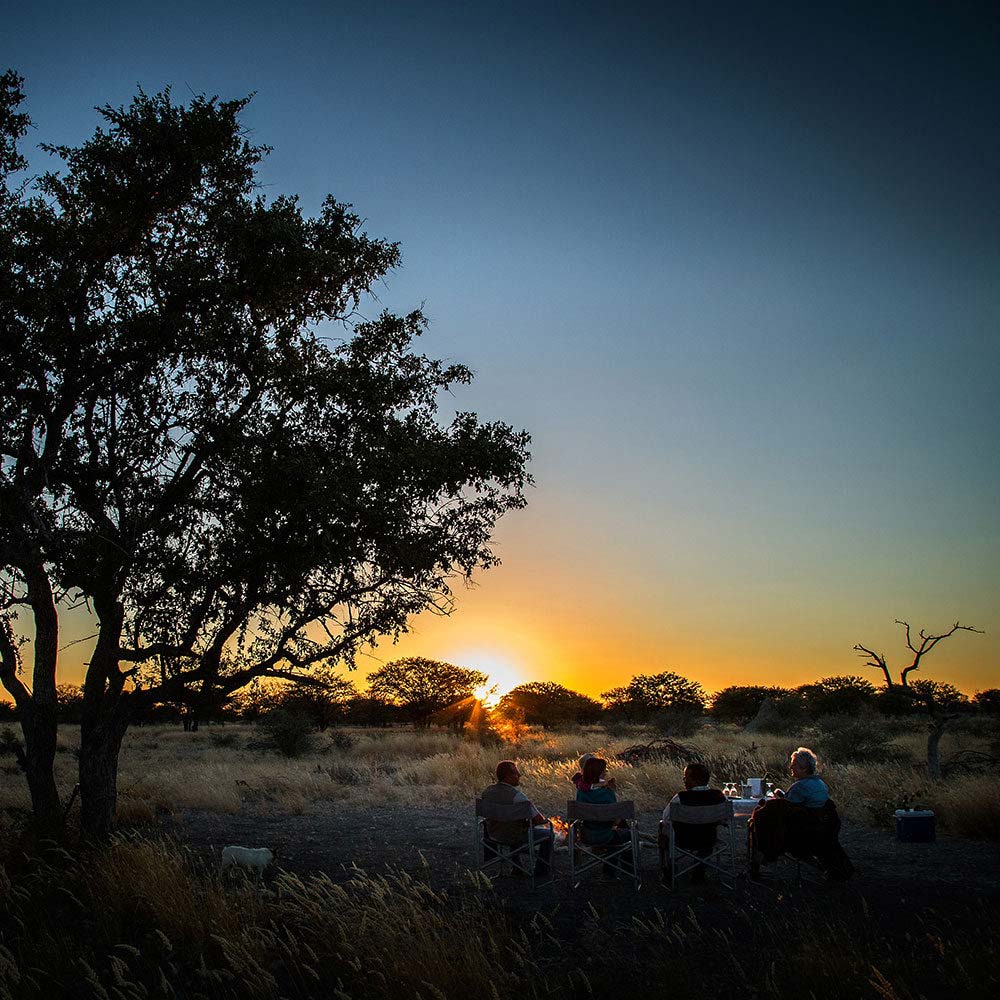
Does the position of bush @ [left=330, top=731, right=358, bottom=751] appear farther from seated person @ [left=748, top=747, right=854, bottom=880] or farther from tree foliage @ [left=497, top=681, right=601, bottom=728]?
seated person @ [left=748, top=747, right=854, bottom=880]

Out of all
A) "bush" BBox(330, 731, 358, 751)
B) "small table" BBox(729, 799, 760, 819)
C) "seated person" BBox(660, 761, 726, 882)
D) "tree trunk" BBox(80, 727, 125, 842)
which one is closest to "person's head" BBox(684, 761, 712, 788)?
"seated person" BBox(660, 761, 726, 882)

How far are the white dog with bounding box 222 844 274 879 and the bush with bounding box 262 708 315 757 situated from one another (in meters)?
26.5

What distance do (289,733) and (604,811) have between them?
1113 inches

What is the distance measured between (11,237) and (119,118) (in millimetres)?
2178

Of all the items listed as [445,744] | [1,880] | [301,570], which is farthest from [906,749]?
[1,880]

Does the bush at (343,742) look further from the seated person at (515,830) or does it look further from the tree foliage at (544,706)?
the seated person at (515,830)

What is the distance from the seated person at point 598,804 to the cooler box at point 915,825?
14.2 ft

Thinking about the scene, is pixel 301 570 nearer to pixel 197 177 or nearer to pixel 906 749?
pixel 197 177

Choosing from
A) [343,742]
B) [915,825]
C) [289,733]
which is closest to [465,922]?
[915,825]

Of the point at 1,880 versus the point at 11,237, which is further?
the point at 11,237

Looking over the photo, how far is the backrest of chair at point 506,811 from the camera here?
8820 millimetres

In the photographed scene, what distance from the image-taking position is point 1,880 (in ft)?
26.2

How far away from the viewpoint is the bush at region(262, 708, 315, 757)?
111ft

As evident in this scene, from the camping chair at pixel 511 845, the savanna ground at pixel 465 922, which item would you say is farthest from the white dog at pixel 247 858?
the camping chair at pixel 511 845
